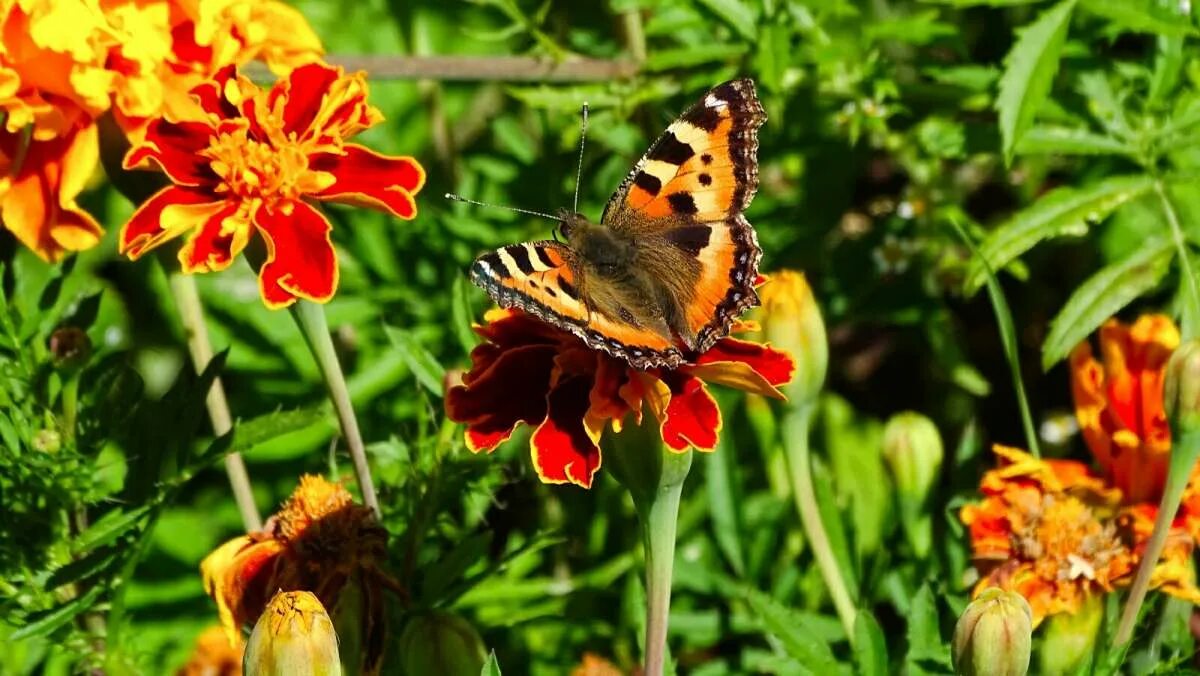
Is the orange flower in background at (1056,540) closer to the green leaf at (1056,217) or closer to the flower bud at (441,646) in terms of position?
the green leaf at (1056,217)

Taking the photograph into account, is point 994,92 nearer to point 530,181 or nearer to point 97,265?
point 530,181

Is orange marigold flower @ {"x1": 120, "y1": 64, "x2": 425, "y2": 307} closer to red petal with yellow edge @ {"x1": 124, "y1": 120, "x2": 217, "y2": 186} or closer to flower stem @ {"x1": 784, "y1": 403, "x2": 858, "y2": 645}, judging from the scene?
red petal with yellow edge @ {"x1": 124, "y1": 120, "x2": 217, "y2": 186}

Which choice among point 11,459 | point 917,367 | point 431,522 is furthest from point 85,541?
point 917,367

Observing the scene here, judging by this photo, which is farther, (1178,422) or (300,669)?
(1178,422)

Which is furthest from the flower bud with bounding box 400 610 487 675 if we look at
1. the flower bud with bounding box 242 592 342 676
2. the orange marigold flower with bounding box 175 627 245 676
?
the orange marigold flower with bounding box 175 627 245 676

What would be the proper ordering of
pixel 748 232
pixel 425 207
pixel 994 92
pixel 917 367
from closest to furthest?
pixel 748 232 → pixel 994 92 → pixel 425 207 → pixel 917 367

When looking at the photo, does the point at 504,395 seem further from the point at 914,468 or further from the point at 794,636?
the point at 914,468

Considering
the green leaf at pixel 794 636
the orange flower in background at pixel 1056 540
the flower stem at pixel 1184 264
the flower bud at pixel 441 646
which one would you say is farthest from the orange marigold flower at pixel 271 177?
the flower stem at pixel 1184 264

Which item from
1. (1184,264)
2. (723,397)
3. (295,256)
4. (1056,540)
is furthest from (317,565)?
(1184,264)
